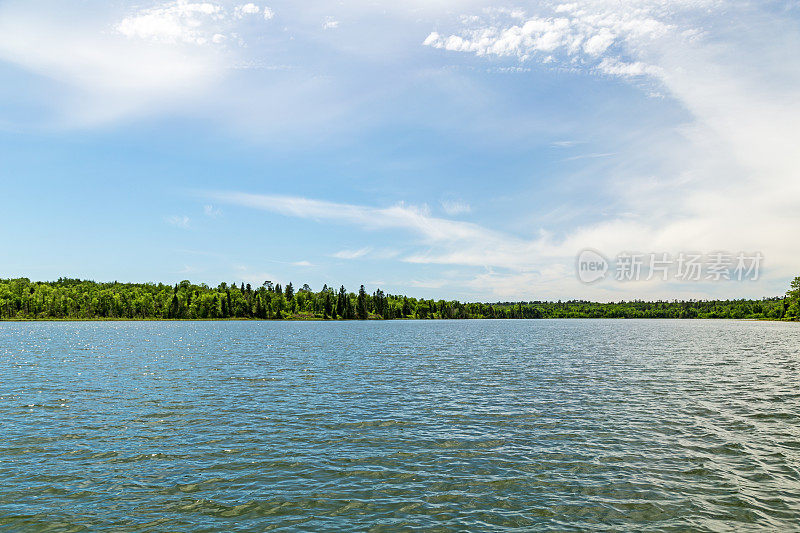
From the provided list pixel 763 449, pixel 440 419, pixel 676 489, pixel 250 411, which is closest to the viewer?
pixel 676 489

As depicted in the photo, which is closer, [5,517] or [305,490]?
[5,517]

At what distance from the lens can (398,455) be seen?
23125 millimetres

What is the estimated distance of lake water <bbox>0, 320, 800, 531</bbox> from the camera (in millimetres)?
16562

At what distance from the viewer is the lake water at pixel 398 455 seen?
16.6 meters

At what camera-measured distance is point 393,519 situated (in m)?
16.3

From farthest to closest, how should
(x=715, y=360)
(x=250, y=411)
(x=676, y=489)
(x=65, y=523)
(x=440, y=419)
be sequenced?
(x=715, y=360), (x=250, y=411), (x=440, y=419), (x=676, y=489), (x=65, y=523)

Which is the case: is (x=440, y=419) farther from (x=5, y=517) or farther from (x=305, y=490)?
(x=5, y=517)

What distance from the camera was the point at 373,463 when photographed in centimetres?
2202

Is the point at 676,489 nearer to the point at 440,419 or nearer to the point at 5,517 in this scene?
the point at 440,419

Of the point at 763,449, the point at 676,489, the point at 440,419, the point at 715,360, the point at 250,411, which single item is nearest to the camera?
the point at 676,489

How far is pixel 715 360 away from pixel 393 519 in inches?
2803

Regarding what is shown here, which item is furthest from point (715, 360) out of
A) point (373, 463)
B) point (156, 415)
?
point (156, 415)

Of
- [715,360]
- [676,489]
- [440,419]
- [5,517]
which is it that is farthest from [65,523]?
[715,360]

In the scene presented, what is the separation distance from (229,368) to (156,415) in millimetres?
27150
